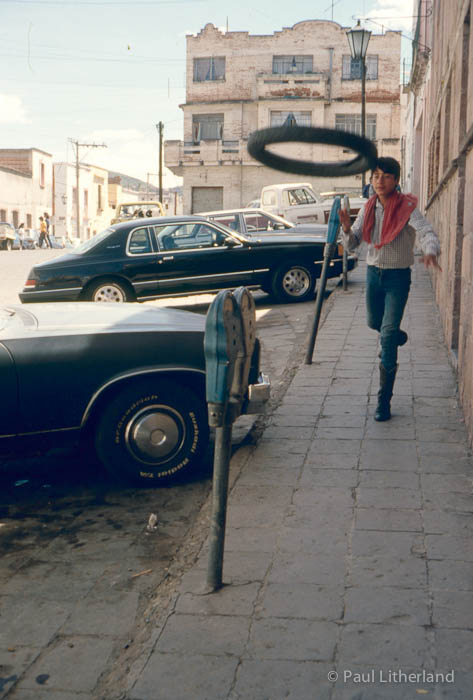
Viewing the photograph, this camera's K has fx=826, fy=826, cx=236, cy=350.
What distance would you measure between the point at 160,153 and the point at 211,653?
200 ft

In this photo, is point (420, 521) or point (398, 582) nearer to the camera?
point (398, 582)

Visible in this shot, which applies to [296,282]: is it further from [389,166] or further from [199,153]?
[199,153]

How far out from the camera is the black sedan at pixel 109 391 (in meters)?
4.72

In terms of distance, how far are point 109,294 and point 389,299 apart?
769cm

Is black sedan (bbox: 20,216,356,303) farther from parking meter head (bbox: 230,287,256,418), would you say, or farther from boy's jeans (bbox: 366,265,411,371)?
parking meter head (bbox: 230,287,256,418)

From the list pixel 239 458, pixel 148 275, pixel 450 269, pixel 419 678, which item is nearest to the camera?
pixel 419 678

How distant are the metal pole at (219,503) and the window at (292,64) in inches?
1812

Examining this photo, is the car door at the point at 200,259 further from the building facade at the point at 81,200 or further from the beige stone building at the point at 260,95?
the building facade at the point at 81,200

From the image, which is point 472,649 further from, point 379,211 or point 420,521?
point 379,211

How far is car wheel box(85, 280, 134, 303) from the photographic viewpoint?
1282 cm

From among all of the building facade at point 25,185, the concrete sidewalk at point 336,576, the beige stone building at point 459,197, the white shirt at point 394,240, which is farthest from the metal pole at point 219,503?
the building facade at point 25,185

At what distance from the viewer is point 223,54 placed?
4703 cm

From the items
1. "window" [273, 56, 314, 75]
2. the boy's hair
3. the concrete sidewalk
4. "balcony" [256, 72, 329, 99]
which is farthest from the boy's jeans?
"window" [273, 56, 314, 75]

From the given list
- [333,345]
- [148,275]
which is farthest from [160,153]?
[333,345]
